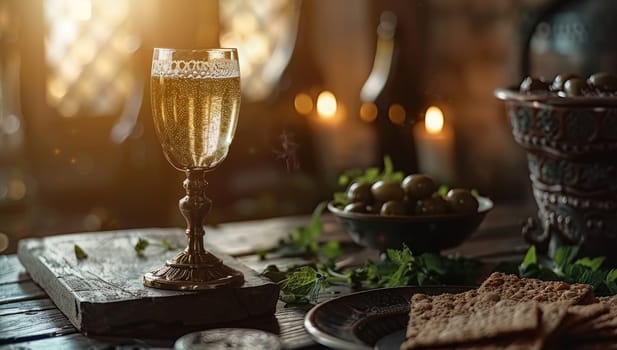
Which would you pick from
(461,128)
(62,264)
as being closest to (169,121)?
(62,264)

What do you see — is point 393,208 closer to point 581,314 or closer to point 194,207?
point 194,207

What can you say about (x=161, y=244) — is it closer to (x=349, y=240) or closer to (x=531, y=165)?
(x=349, y=240)

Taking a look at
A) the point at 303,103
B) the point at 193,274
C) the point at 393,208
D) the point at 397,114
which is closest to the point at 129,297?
the point at 193,274

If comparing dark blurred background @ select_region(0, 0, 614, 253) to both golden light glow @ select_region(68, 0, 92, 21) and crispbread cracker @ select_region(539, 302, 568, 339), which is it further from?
crispbread cracker @ select_region(539, 302, 568, 339)

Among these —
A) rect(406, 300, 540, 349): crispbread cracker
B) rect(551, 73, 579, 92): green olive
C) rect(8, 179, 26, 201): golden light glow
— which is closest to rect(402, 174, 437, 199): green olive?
rect(551, 73, 579, 92): green olive

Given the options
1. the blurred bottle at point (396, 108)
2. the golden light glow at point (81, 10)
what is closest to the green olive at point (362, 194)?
the blurred bottle at point (396, 108)

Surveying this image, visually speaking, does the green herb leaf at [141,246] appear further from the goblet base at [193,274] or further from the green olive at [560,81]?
the green olive at [560,81]
